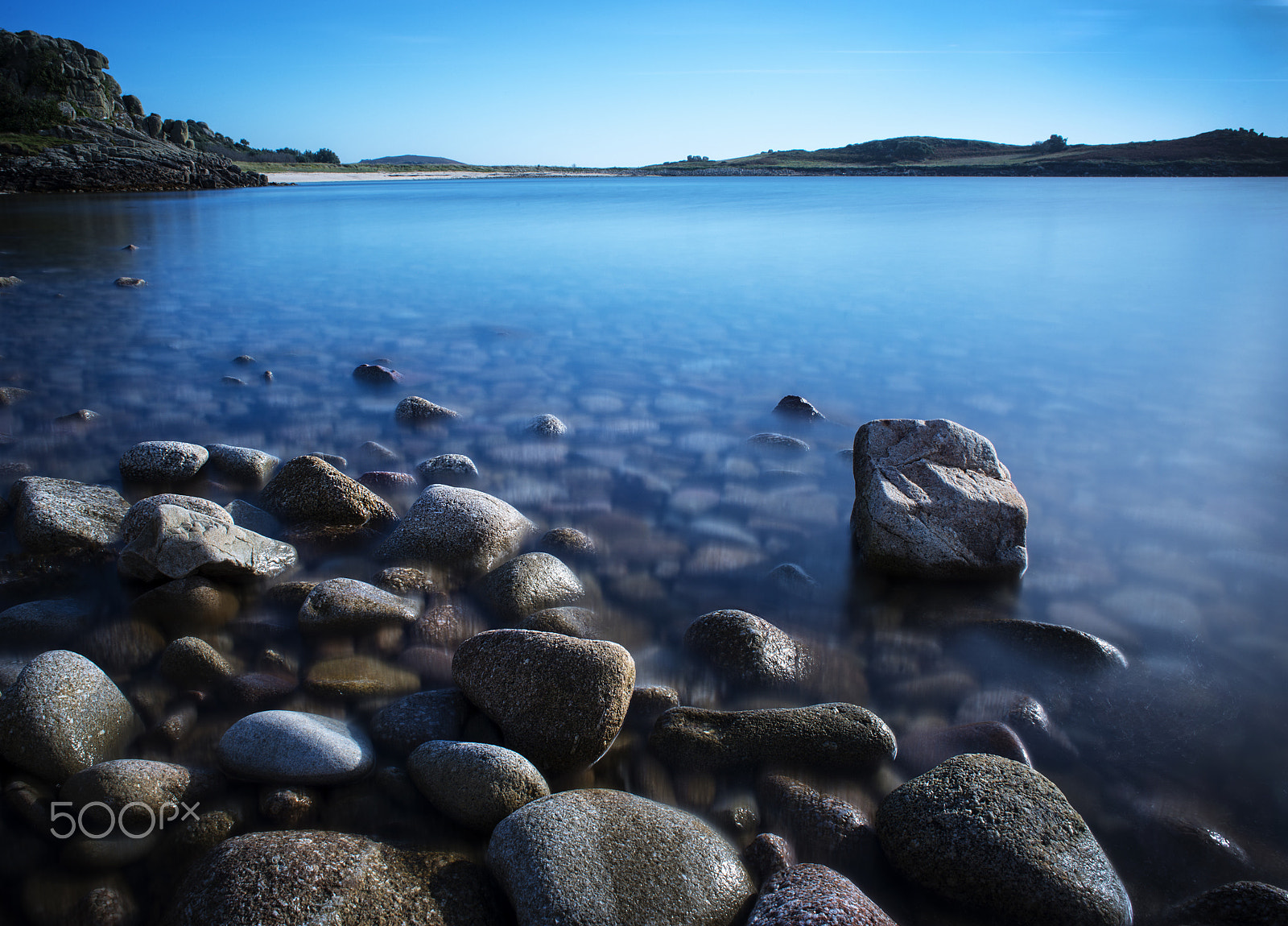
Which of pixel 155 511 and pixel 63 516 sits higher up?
pixel 155 511

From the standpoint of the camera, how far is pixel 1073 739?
2691mm

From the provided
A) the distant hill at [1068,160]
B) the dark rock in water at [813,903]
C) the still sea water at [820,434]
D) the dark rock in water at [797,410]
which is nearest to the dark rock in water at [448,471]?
the still sea water at [820,434]

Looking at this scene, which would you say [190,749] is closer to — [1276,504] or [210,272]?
[1276,504]

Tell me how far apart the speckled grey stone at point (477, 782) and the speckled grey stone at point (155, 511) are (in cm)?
201

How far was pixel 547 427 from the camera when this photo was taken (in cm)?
570

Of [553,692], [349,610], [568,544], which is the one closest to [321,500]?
[349,610]

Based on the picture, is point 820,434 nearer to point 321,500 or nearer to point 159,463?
point 321,500

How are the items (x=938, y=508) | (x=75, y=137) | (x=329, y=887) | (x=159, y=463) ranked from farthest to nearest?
1. (x=75, y=137)
2. (x=159, y=463)
3. (x=938, y=508)
4. (x=329, y=887)

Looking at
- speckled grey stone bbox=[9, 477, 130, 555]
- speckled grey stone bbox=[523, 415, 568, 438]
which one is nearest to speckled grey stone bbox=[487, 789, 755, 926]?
speckled grey stone bbox=[9, 477, 130, 555]

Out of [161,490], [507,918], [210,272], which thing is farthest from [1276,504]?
[210,272]

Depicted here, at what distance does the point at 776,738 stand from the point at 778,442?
10.4 ft

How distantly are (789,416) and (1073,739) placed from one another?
379 cm

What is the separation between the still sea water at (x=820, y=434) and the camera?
8.96ft

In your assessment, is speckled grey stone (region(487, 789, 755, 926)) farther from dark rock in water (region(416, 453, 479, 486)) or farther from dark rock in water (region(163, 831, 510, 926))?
dark rock in water (region(416, 453, 479, 486))
